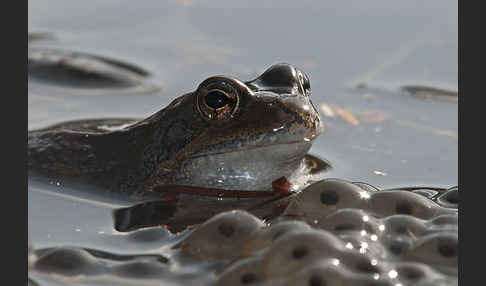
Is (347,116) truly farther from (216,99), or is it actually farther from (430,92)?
(216,99)

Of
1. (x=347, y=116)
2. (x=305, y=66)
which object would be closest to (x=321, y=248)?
Result: (x=347, y=116)

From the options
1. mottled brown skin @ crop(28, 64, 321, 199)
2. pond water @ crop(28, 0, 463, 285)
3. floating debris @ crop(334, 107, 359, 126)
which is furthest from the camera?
floating debris @ crop(334, 107, 359, 126)

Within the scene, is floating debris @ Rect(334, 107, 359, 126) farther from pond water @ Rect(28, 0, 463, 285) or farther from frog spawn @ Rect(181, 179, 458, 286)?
frog spawn @ Rect(181, 179, 458, 286)

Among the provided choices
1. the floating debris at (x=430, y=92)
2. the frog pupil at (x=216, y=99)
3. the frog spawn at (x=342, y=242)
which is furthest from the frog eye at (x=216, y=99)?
the floating debris at (x=430, y=92)

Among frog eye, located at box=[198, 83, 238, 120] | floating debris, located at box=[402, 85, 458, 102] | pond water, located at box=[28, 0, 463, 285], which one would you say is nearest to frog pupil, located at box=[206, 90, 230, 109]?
frog eye, located at box=[198, 83, 238, 120]

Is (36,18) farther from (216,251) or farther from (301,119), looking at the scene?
(216,251)

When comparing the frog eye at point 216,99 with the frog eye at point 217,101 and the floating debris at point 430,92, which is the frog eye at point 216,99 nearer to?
the frog eye at point 217,101

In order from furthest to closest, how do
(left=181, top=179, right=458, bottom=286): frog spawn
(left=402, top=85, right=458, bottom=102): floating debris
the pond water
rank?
(left=402, top=85, right=458, bottom=102): floating debris, the pond water, (left=181, top=179, right=458, bottom=286): frog spawn

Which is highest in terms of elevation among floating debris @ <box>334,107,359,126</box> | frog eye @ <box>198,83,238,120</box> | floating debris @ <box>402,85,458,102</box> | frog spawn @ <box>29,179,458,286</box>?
frog eye @ <box>198,83,238,120</box>
